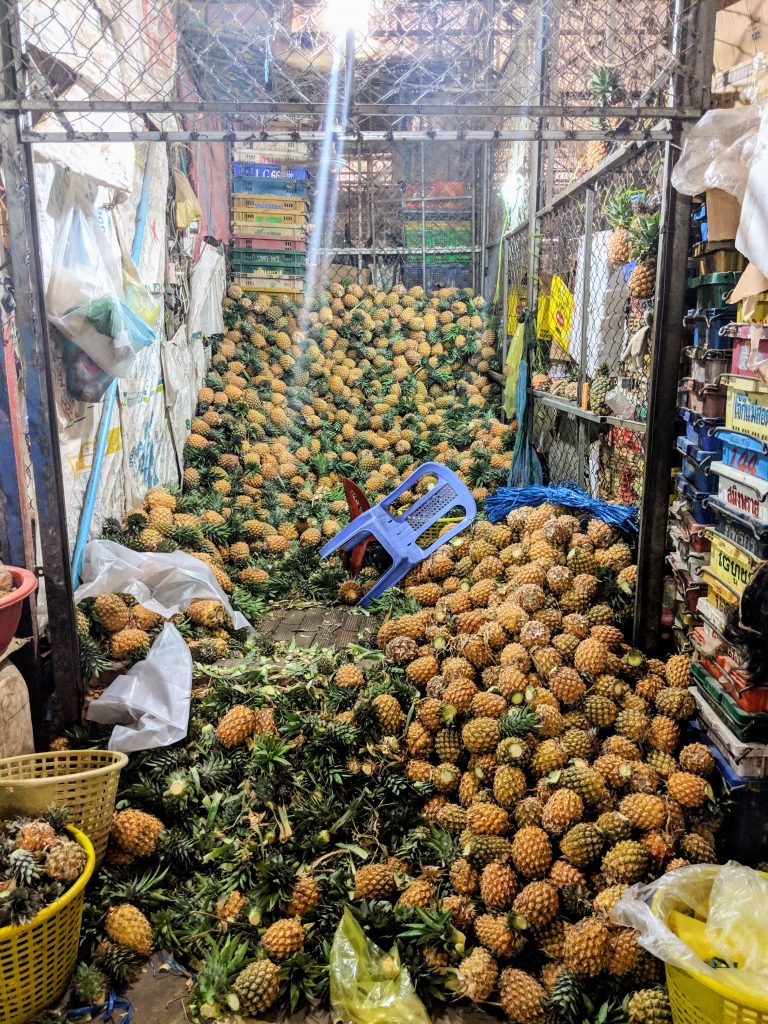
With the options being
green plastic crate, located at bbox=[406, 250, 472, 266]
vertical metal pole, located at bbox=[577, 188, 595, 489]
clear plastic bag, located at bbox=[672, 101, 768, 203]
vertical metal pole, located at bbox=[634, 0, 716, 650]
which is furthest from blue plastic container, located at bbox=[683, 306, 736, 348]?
green plastic crate, located at bbox=[406, 250, 472, 266]

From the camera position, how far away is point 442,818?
2.87m

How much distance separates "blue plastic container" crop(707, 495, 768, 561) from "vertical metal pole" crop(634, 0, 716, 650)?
0.50 m

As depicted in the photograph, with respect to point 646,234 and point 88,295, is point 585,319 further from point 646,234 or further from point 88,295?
point 88,295

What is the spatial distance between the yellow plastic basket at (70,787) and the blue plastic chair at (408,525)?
268 cm

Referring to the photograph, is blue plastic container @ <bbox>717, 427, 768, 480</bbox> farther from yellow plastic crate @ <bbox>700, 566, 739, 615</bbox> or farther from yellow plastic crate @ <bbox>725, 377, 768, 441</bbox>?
yellow plastic crate @ <bbox>700, 566, 739, 615</bbox>

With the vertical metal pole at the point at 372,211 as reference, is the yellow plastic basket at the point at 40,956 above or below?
below

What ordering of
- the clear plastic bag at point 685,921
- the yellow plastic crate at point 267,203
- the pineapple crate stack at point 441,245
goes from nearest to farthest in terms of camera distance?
the clear plastic bag at point 685,921 → the yellow plastic crate at point 267,203 → the pineapple crate stack at point 441,245

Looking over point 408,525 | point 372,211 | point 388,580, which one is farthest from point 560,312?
point 372,211

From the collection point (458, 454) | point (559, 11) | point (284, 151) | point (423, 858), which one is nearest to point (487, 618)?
point (423, 858)

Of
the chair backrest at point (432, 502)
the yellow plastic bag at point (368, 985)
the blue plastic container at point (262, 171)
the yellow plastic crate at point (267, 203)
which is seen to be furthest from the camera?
the blue plastic container at point (262, 171)

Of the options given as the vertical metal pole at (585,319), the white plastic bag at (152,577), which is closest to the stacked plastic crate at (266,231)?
the vertical metal pole at (585,319)

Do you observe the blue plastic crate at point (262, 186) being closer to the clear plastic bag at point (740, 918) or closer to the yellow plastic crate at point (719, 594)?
the yellow plastic crate at point (719, 594)

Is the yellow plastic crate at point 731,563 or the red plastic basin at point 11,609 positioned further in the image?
the red plastic basin at point 11,609

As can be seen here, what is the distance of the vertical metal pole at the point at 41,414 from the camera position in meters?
2.88
